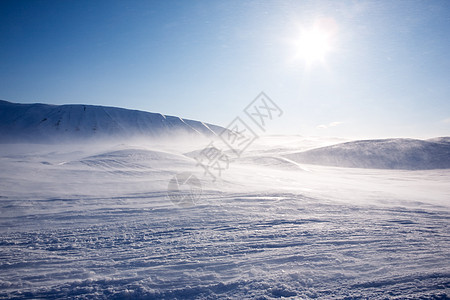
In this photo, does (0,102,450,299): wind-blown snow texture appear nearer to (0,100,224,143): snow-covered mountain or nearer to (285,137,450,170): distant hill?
(285,137,450,170): distant hill

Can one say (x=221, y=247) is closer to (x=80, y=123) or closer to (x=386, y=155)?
(x=386, y=155)

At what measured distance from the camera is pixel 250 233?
16.4 feet

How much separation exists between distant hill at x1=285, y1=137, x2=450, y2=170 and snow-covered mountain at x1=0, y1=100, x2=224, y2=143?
56.9 meters

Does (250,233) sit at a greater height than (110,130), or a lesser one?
lesser

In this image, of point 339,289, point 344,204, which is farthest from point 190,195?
point 339,289

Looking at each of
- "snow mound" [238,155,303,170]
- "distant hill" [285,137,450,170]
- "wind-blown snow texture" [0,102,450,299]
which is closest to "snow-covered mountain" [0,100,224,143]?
"distant hill" [285,137,450,170]

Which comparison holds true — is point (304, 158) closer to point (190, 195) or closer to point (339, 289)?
point (190, 195)

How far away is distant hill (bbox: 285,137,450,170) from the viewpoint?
31438mm

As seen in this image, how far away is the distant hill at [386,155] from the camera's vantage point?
3144 cm

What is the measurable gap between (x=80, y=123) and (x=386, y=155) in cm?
8537

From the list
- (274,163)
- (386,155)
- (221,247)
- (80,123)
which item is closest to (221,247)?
(221,247)

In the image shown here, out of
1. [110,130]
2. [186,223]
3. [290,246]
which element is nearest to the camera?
[290,246]

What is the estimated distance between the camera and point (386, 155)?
33.7m

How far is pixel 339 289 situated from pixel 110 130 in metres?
83.4
